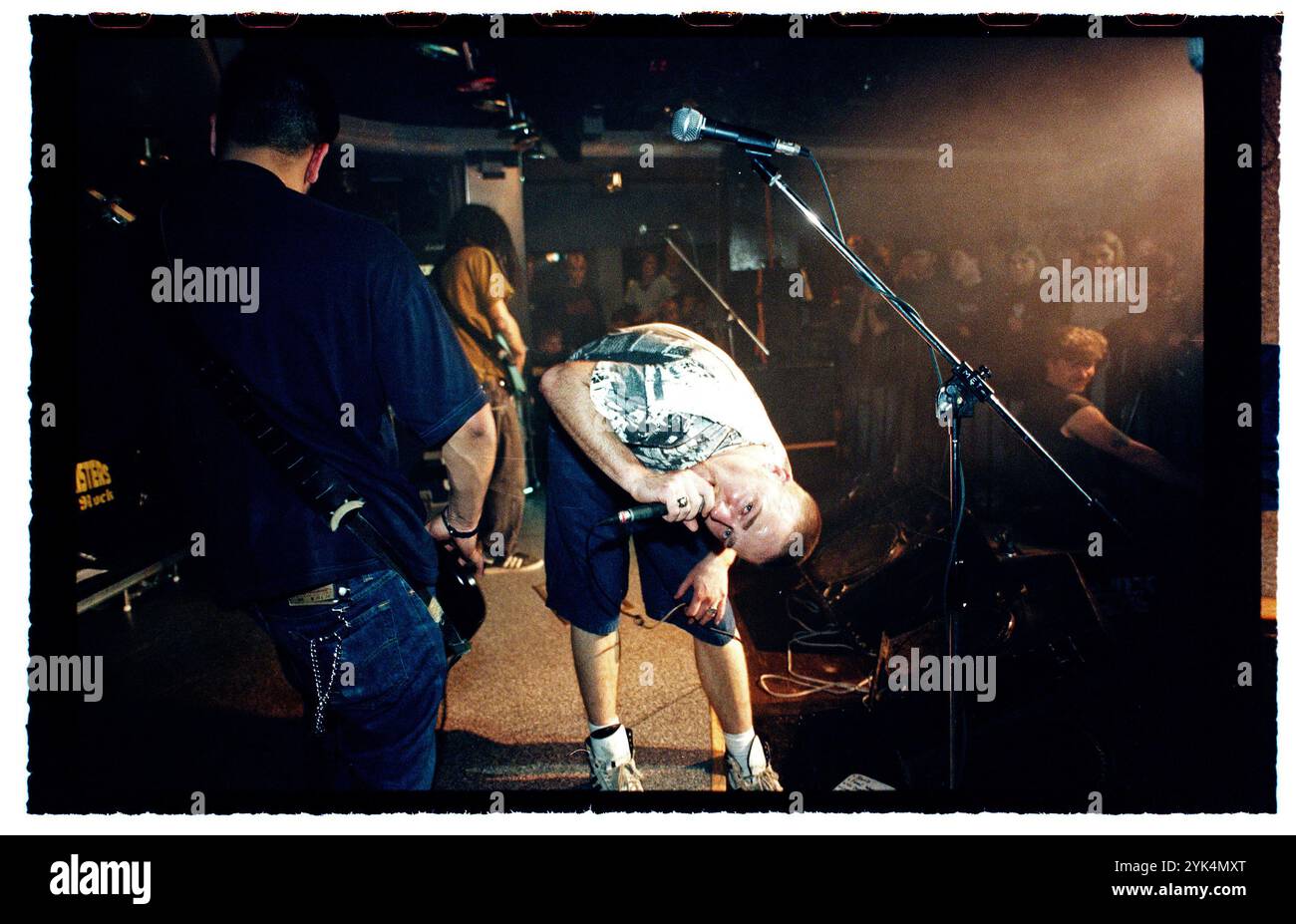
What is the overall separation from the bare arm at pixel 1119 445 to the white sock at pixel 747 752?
2.21 meters

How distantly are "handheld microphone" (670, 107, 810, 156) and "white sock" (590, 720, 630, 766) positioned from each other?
1.88m

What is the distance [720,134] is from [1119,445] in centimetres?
248

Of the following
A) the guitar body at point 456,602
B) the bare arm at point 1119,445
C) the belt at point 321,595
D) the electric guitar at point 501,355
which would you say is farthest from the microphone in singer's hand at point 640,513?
the bare arm at point 1119,445

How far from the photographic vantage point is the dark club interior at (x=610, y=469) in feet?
4.90

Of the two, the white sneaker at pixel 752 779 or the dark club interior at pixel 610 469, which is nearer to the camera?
the dark club interior at pixel 610 469

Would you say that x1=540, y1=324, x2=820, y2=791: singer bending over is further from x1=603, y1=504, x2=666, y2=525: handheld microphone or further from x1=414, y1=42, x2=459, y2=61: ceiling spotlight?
x1=414, y1=42, x2=459, y2=61: ceiling spotlight

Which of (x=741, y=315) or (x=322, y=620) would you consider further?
(x=741, y=315)

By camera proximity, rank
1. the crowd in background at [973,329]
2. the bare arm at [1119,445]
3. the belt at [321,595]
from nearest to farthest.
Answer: the belt at [321,595] → the bare arm at [1119,445] → the crowd in background at [973,329]

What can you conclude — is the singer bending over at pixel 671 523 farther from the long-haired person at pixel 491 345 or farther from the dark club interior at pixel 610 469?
the long-haired person at pixel 491 345

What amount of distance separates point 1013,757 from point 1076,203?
391 centimetres
